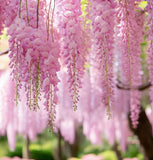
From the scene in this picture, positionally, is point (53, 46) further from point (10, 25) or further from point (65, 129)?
point (65, 129)

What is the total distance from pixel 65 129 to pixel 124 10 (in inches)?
428

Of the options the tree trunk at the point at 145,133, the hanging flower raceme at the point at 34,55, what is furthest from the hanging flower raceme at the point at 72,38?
the tree trunk at the point at 145,133

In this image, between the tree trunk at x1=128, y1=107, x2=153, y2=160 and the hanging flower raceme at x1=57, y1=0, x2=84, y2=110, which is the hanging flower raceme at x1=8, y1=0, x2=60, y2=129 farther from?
the tree trunk at x1=128, y1=107, x2=153, y2=160

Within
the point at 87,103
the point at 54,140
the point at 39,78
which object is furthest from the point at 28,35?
the point at 54,140

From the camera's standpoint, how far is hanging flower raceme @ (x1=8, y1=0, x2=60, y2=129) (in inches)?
70.2

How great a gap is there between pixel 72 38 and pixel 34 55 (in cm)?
26

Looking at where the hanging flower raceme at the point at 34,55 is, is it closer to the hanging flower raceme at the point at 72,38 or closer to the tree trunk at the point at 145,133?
the hanging flower raceme at the point at 72,38

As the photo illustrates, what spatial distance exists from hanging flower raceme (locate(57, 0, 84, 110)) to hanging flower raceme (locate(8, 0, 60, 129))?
0.28 ft

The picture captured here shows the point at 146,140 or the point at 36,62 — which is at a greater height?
the point at 36,62

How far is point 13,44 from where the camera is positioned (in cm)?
183

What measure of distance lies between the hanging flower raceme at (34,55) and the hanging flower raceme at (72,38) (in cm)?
8

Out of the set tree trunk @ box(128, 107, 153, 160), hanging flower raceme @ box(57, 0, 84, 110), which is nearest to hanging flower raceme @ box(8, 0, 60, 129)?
hanging flower raceme @ box(57, 0, 84, 110)

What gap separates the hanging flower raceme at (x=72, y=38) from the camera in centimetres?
183

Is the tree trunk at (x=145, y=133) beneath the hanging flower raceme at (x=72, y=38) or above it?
→ beneath
